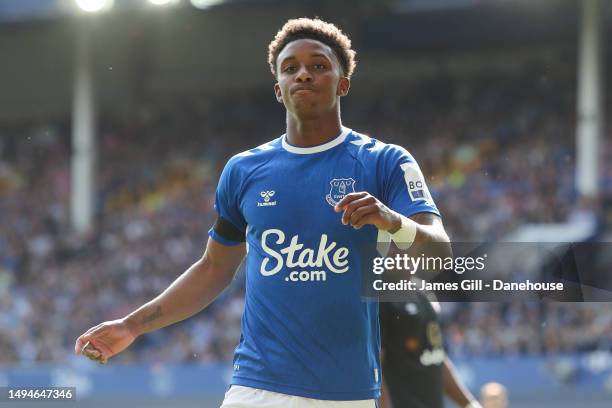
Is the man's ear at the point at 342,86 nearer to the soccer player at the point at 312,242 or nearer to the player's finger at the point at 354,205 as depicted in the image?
the soccer player at the point at 312,242

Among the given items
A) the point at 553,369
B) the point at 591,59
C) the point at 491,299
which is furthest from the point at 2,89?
the point at 491,299

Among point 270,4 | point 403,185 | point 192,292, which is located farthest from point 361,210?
point 270,4

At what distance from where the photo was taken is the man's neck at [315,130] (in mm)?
3878

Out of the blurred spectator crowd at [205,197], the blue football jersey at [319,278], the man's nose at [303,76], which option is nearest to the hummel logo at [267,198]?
the blue football jersey at [319,278]

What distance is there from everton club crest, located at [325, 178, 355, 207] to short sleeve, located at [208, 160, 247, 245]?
39 cm

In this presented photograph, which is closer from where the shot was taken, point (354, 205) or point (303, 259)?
point (354, 205)

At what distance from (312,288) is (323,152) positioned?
47 cm

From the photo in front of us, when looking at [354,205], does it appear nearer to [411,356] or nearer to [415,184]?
[415,184]

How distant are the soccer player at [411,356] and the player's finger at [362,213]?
2.29 meters

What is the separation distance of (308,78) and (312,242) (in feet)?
1.79

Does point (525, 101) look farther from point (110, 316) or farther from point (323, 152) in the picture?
point (323, 152)

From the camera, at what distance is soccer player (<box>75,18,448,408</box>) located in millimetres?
3705

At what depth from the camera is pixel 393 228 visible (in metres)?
3.35

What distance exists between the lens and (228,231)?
412 cm
